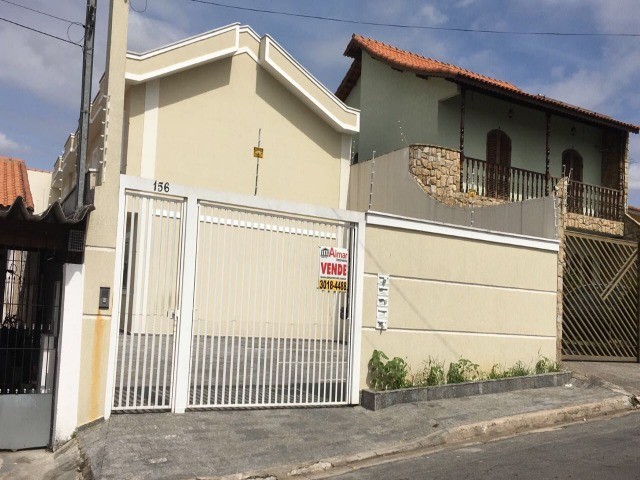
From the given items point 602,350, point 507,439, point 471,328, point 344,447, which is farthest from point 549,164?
point 344,447

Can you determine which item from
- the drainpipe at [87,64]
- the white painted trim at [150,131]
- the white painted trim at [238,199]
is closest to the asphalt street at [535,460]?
the white painted trim at [238,199]

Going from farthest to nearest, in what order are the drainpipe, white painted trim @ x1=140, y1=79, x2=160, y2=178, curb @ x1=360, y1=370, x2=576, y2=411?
white painted trim @ x1=140, y1=79, x2=160, y2=178 < curb @ x1=360, y1=370, x2=576, y2=411 < the drainpipe

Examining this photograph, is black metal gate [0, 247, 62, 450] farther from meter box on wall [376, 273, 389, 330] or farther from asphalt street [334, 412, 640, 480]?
meter box on wall [376, 273, 389, 330]

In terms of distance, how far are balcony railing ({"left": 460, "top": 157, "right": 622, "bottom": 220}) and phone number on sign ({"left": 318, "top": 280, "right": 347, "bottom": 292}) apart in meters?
7.95

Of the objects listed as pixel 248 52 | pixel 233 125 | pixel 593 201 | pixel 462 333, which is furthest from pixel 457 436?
Result: pixel 593 201

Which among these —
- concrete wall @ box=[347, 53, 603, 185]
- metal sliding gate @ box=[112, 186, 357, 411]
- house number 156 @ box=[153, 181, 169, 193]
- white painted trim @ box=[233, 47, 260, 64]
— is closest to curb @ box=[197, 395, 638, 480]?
metal sliding gate @ box=[112, 186, 357, 411]

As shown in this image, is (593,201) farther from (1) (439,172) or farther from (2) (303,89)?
(2) (303,89)

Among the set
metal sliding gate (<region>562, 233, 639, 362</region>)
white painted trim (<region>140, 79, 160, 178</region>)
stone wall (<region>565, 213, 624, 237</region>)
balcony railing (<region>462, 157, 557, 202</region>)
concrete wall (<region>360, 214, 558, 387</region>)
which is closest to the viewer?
concrete wall (<region>360, 214, 558, 387</region>)

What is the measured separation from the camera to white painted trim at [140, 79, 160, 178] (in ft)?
43.1

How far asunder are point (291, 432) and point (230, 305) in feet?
5.26

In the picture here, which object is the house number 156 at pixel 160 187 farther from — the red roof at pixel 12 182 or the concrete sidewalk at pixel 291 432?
the red roof at pixel 12 182

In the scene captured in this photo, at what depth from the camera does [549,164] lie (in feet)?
61.1

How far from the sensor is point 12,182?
511 inches

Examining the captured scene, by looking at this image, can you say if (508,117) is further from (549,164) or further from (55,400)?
(55,400)
